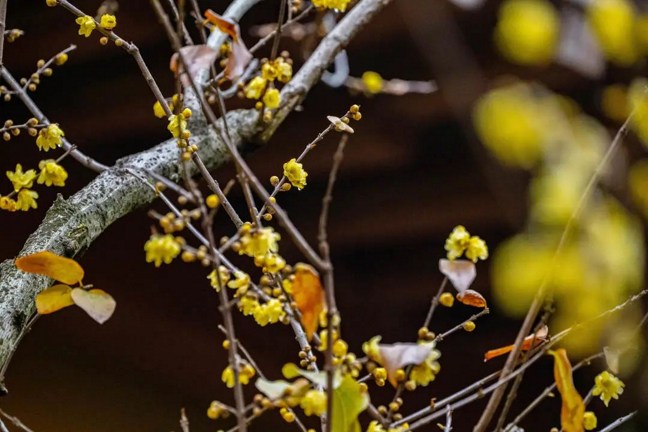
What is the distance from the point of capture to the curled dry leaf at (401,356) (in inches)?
19.1

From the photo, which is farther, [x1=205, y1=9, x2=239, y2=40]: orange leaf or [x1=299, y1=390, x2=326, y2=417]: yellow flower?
[x1=205, y1=9, x2=239, y2=40]: orange leaf

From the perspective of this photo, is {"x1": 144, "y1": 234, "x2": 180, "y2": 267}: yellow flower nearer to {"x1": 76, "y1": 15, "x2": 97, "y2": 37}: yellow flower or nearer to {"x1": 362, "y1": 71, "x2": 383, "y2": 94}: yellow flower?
{"x1": 76, "y1": 15, "x2": 97, "y2": 37}: yellow flower

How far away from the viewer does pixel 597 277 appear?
440 mm

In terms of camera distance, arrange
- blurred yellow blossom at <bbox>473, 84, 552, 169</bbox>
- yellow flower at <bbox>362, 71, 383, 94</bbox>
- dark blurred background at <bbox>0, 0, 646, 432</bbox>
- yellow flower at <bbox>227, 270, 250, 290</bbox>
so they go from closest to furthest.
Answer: blurred yellow blossom at <bbox>473, 84, 552, 169</bbox>
yellow flower at <bbox>227, 270, 250, 290</bbox>
yellow flower at <bbox>362, 71, 383, 94</bbox>
dark blurred background at <bbox>0, 0, 646, 432</bbox>

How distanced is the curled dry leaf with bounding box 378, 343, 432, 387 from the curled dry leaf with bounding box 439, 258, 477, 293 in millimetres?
62

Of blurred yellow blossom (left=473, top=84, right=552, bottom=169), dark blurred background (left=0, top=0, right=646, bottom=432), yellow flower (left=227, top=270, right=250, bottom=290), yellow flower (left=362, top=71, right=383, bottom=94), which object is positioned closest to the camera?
blurred yellow blossom (left=473, top=84, right=552, bottom=169)

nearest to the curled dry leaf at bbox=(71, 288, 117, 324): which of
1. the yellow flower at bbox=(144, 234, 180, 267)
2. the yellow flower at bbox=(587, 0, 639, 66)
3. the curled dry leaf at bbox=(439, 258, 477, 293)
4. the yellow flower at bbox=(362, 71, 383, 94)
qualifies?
the yellow flower at bbox=(144, 234, 180, 267)

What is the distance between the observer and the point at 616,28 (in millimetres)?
508

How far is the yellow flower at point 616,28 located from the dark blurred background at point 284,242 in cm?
36

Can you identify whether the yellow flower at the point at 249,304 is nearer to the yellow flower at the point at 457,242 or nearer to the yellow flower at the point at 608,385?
the yellow flower at the point at 457,242

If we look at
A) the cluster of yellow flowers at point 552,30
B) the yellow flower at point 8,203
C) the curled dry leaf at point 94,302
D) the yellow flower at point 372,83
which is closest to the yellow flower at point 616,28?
the cluster of yellow flowers at point 552,30

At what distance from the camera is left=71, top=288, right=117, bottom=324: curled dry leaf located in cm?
56

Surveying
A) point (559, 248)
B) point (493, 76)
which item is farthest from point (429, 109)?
point (559, 248)

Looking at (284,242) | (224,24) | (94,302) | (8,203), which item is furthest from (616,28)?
(284,242)
